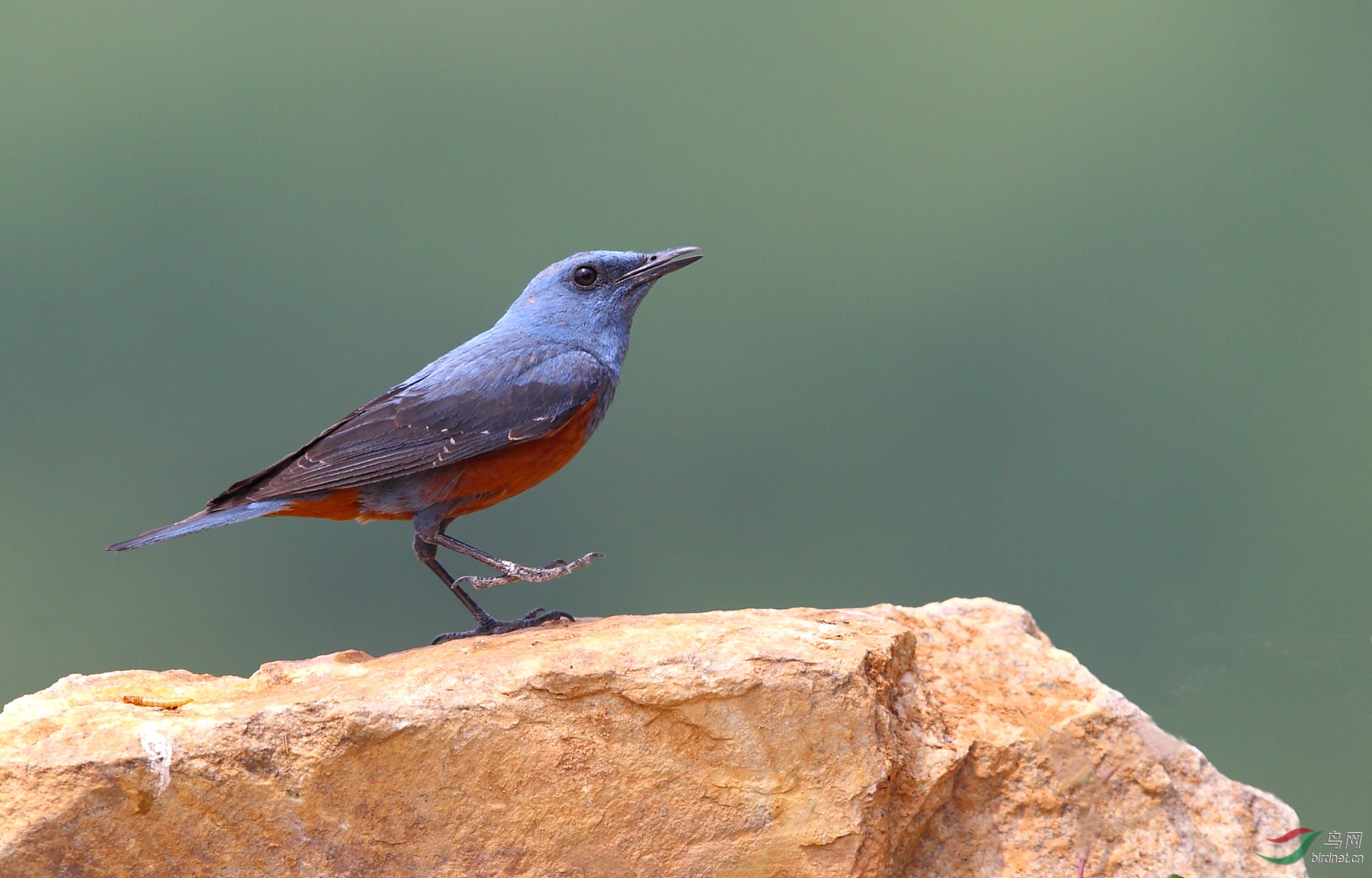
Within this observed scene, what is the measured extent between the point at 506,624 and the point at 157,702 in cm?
140

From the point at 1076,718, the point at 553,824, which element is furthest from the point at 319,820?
the point at 1076,718

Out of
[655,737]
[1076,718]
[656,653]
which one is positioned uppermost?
[656,653]

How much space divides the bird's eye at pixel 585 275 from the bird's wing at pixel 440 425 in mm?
434

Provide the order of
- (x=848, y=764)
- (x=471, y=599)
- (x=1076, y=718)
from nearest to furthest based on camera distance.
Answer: (x=848, y=764) → (x=1076, y=718) → (x=471, y=599)

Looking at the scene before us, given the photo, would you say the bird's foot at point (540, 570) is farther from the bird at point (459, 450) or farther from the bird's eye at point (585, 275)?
the bird's eye at point (585, 275)

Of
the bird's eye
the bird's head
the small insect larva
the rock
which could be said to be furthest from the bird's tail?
the bird's eye

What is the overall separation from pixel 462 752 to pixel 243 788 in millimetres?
758

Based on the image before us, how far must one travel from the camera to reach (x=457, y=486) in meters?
5.13

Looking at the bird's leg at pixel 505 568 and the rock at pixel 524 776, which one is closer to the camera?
the rock at pixel 524 776

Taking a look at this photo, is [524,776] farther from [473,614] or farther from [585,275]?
[585,275]

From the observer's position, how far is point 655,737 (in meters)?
4.23

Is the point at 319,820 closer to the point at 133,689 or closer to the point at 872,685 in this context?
the point at 133,689

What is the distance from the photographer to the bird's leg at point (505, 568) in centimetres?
501

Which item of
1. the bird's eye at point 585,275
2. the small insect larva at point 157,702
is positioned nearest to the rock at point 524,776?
the small insect larva at point 157,702
